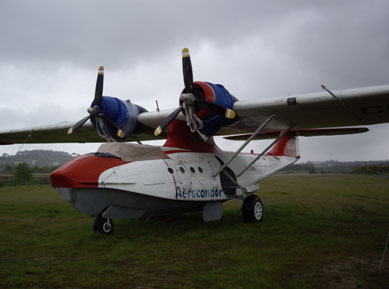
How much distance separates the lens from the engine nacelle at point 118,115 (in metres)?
9.68

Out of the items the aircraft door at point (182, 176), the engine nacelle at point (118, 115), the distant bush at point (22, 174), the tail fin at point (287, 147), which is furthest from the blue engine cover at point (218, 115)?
the distant bush at point (22, 174)

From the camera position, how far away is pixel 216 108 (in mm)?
7969

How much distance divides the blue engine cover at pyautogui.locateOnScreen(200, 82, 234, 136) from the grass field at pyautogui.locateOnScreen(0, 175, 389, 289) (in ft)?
9.27

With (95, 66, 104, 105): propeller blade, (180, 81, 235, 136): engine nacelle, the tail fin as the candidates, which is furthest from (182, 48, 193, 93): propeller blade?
the tail fin

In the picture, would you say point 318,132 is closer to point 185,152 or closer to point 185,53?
point 185,152

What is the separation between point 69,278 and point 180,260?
1.90m

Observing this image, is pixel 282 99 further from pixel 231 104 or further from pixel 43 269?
pixel 43 269

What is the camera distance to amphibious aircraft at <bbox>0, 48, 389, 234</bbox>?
7.11 m

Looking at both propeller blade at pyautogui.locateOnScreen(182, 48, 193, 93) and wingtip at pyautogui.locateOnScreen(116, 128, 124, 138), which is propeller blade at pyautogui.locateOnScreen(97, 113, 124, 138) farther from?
propeller blade at pyautogui.locateOnScreen(182, 48, 193, 93)

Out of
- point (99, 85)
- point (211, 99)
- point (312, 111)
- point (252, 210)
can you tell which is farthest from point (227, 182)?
point (99, 85)

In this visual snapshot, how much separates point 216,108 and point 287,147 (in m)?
7.02

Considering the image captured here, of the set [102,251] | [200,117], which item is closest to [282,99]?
[200,117]

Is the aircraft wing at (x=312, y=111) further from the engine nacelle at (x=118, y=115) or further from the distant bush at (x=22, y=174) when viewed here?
the distant bush at (x=22, y=174)

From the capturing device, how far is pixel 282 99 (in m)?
8.09
